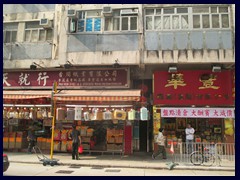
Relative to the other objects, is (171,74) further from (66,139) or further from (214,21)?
(66,139)

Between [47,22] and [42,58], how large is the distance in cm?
193

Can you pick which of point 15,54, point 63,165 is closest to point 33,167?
point 63,165

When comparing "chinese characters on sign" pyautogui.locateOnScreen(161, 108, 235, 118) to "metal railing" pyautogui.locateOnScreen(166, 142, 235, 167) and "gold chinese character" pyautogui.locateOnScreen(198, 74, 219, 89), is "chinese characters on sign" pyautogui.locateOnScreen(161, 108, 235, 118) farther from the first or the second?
"metal railing" pyautogui.locateOnScreen(166, 142, 235, 167)

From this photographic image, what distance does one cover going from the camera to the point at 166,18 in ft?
48.5

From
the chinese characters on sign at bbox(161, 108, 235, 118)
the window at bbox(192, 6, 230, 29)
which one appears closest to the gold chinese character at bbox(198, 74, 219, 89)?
the chinese characters on sign at bbox(161, 108, 235, 118)

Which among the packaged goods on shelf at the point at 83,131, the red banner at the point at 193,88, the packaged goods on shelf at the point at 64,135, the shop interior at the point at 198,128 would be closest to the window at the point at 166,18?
the red banner at the point at 193,88

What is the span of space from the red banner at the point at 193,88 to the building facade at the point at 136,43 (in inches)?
2.8

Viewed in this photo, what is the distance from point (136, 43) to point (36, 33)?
5.81 metres

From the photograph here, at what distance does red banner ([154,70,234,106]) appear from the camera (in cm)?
1453

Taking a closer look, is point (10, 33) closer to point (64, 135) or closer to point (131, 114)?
point (64, 135)

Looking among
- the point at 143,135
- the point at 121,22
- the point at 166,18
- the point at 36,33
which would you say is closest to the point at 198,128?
the point at 143,135

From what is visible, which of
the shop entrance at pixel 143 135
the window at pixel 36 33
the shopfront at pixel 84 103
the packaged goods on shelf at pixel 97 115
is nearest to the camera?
the packaged goods on shelf at pixel 97 115

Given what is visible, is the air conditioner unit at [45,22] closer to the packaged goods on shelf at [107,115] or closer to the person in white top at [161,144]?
the packaged goods on shelf at [107,115]

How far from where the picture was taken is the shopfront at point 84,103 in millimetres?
13625
